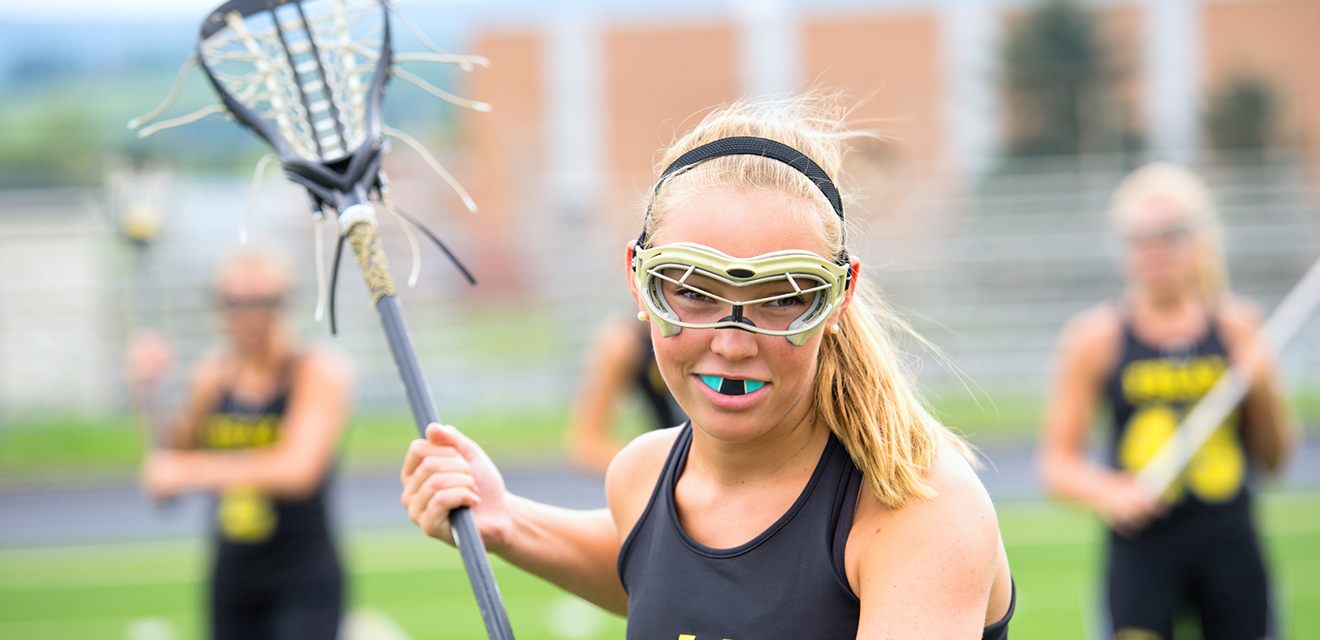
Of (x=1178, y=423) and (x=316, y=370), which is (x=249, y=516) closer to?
(x=316, y=370)

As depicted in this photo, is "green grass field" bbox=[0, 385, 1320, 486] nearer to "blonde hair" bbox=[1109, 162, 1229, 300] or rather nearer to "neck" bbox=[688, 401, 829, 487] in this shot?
"blonde hair" bbox=[1109, 162, 1229, 300]

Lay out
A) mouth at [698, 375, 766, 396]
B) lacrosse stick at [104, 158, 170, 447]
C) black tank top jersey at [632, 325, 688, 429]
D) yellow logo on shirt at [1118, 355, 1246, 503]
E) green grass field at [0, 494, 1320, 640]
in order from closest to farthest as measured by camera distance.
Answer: mouth at [698, 375, 766, 396]
yellow logo on shirt at [1118, 355, 1246, 503]
black tank top jersey at [632, 325, 688, 429]
lacrosse stick at [104, 158, 170, 447]
green grass field at [0, 494, 1320, 640]

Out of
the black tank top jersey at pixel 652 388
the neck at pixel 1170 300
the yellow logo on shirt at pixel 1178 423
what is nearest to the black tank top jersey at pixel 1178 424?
the yellow logo on shirt at pixel 1178 423

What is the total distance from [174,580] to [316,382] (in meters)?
5.28

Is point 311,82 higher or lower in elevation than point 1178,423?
higher

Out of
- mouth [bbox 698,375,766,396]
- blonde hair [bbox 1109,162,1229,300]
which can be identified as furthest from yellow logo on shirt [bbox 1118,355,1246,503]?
mouth [bbox 698,375,766,396]

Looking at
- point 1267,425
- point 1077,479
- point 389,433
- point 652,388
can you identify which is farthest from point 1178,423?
point 389,433

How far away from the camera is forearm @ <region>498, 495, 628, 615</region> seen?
279cm

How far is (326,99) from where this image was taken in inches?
124

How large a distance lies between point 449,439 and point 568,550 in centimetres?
32

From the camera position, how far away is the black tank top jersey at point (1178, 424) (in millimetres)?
5641

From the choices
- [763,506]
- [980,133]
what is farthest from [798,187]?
[980,133]

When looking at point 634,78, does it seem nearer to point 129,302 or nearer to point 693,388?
point 129,302

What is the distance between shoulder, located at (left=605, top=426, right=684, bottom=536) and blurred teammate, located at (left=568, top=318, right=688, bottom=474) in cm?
347
